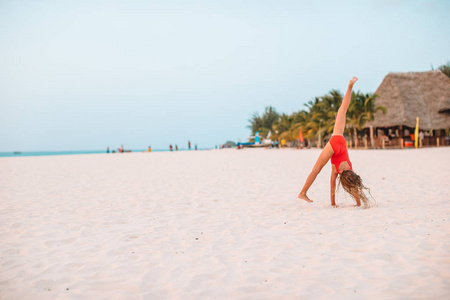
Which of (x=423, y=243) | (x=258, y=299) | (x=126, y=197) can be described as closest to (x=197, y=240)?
(x=258, y=299)

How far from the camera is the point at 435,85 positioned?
107ft

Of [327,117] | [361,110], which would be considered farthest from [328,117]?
[361,110]

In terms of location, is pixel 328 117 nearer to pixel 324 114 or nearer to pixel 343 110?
pixel 324 114

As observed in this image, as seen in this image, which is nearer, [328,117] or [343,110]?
[343,110]

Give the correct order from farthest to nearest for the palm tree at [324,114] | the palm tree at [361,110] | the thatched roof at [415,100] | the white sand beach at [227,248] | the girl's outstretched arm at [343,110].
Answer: the palm tree at [324,114]
the thatched roof at [415,100]
the palm tree at [361,110]
the girl's outstretched arm at [343,110]
the white sand beach at [227,248]

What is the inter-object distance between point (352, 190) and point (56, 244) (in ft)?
14.0

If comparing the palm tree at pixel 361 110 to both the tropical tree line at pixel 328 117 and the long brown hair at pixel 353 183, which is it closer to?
the tropical tree line at pixel 328 117

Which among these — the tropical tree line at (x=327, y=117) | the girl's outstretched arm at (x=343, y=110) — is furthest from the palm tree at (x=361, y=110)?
the girl's outstretched arm at (x=343, y=110)

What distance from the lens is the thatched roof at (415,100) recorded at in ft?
98.5

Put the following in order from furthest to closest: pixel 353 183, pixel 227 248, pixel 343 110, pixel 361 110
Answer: pixel 361 110, pixel 343 110, pixel 353 183, pixel 227 248

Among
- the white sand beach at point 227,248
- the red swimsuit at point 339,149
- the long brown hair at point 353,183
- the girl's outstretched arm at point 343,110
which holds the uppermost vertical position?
the girl's outstretched arm at point 343,110

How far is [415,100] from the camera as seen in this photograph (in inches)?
1232

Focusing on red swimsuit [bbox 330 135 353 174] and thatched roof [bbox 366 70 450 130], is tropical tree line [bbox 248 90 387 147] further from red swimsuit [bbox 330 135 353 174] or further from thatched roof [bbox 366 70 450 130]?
red swimsuit [bbox 330 135 353 174]

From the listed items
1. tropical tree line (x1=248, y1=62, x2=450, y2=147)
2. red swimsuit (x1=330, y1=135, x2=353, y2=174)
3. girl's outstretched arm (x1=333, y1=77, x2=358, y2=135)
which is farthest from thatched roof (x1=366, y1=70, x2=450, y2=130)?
red swimsuit (x1=330, y1=135, x2=353, y2=174)
